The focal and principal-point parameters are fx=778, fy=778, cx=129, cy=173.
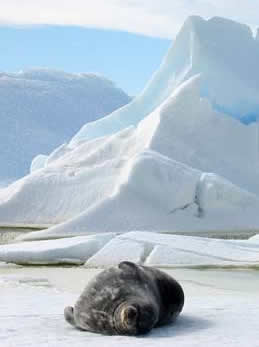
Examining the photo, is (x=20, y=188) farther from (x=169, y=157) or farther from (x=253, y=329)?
(x=253, y=329)

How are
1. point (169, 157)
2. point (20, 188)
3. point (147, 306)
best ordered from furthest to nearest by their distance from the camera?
point (169, 157)
point (20, 188)
point (147, 306)

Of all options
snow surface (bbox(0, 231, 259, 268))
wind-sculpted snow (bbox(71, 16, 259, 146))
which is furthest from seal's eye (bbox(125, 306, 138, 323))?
wind-sculpted snow (bbox(71, 16, 259, 146))

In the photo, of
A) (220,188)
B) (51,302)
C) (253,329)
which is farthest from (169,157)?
(253,329)

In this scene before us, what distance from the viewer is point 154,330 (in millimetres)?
4324

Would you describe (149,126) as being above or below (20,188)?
above

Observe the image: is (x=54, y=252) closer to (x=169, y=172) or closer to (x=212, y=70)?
(x=169, y=172)

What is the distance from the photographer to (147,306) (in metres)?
4.09

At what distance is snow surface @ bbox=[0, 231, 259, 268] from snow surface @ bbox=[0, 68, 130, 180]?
3546cm

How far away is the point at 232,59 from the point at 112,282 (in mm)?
21640

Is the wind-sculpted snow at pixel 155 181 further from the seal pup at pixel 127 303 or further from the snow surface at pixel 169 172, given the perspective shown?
the seal pup at pixel 127 303

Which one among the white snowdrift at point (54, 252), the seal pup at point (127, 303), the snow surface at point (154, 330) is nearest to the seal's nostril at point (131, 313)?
the seal pup at point (127, 303)

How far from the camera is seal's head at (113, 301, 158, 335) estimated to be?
401cm

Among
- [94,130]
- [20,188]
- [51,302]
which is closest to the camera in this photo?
[51,302]

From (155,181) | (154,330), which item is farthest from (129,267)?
(155,181)
